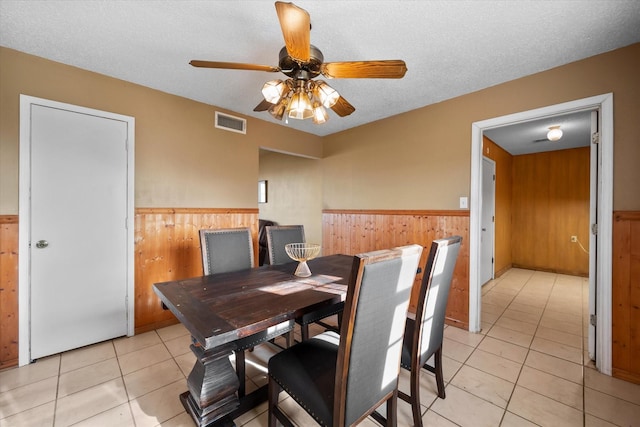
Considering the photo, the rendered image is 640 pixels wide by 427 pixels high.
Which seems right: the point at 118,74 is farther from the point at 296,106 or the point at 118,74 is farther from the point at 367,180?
the point at 367,180

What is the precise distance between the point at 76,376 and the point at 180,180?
1819mm

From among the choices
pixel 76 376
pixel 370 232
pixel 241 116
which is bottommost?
pixel 76 376

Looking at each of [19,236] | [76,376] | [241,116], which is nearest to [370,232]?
[241,116]

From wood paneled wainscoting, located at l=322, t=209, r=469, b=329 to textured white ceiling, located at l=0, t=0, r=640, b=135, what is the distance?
4.65ft

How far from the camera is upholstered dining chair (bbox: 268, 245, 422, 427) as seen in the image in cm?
96

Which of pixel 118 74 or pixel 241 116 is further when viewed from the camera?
pixel 241 116

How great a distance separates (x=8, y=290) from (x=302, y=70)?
8.95ft

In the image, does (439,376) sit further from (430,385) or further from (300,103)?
(300,103)

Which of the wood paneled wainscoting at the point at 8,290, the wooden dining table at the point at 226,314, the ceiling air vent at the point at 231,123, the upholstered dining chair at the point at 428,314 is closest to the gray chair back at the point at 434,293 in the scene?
the upholstered dining chair at the point at 428,314

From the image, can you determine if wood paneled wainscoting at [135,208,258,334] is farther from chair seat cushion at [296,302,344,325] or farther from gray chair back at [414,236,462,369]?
gray chair back at [414,236,462,369]

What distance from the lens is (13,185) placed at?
6.57 ft

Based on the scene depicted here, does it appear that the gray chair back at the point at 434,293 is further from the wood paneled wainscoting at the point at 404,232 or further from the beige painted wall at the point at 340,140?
the beige painted wall at the point at 340,140

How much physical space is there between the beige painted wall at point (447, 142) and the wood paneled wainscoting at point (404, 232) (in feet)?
0.39

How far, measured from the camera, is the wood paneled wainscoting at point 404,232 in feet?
8.98
